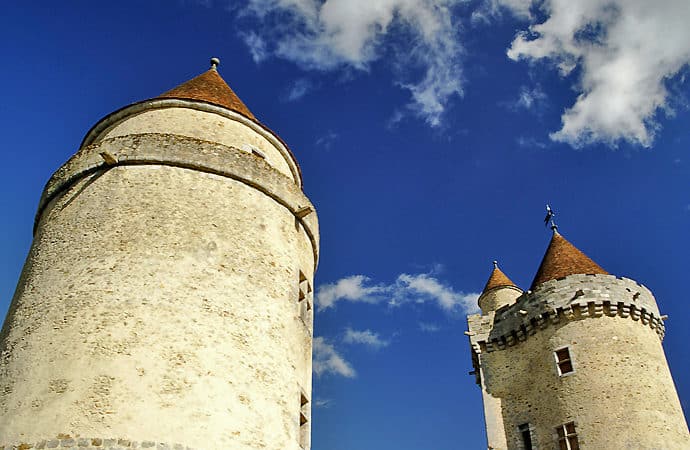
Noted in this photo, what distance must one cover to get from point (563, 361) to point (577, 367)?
0.64 meters

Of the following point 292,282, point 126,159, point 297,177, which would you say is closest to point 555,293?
point 297,177

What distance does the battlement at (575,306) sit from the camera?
61.4ft

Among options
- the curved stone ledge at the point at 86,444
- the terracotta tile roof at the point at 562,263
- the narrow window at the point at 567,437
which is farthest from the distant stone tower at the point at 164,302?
the terracotta tile roof at the point at 562,263

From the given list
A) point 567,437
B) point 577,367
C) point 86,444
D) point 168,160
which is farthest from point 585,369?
point 86,444

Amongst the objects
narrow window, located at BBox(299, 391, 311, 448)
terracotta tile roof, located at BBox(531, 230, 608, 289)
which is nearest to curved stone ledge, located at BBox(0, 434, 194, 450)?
narrow window, located at BBox(299, 391, 311, 448)

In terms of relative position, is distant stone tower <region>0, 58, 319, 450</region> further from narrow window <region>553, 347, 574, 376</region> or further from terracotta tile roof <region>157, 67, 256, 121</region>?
narrow window <region>553, 347, 574, 376</region>

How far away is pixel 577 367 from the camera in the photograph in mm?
17719

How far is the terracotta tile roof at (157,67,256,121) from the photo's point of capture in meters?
13.4

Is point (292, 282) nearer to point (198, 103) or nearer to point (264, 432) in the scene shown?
point (264, 432)

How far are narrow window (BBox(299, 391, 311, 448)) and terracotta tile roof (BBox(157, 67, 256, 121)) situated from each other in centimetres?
665

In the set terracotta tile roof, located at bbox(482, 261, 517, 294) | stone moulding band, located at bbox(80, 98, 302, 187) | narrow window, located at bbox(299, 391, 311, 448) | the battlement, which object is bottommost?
narrow window, located at bbox(299, 391, 311, 448)

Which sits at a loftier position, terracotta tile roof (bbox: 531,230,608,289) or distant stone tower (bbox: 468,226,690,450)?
terracotta tile roof (bbox: 531,230,608,289)

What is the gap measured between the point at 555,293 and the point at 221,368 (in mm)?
13634

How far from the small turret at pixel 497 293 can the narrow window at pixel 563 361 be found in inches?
292
